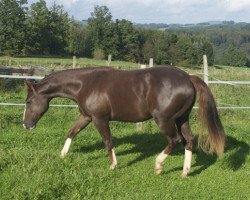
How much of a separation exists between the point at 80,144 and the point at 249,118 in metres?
5.33

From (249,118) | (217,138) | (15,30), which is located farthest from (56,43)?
(217,138)

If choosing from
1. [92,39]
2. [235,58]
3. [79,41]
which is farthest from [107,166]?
[235,58]

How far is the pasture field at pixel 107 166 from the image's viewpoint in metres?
4.33

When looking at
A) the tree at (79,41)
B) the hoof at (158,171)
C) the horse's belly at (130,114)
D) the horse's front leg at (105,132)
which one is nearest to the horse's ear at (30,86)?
the horse's front leg at (105,132)

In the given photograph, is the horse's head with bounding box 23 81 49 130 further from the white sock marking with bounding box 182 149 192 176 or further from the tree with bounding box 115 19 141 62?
the tree with bounding box 115 19 141 62

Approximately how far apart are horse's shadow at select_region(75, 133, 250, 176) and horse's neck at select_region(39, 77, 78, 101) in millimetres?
1173

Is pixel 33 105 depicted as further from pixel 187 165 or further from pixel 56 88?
pixel 187 165

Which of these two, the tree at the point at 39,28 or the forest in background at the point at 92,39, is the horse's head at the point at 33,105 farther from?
the tree at the point at 39,28

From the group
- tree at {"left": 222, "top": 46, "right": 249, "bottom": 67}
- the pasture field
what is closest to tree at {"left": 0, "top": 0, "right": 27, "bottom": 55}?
tree at {"left": 222, "top": 46, "right": 249, "bottom": 67}

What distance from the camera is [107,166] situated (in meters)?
5.71

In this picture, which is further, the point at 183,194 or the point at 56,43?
the point at 56,43

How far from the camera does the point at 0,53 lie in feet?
180

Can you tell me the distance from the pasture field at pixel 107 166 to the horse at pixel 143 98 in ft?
1.23

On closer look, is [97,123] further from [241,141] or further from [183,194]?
[241,141]
